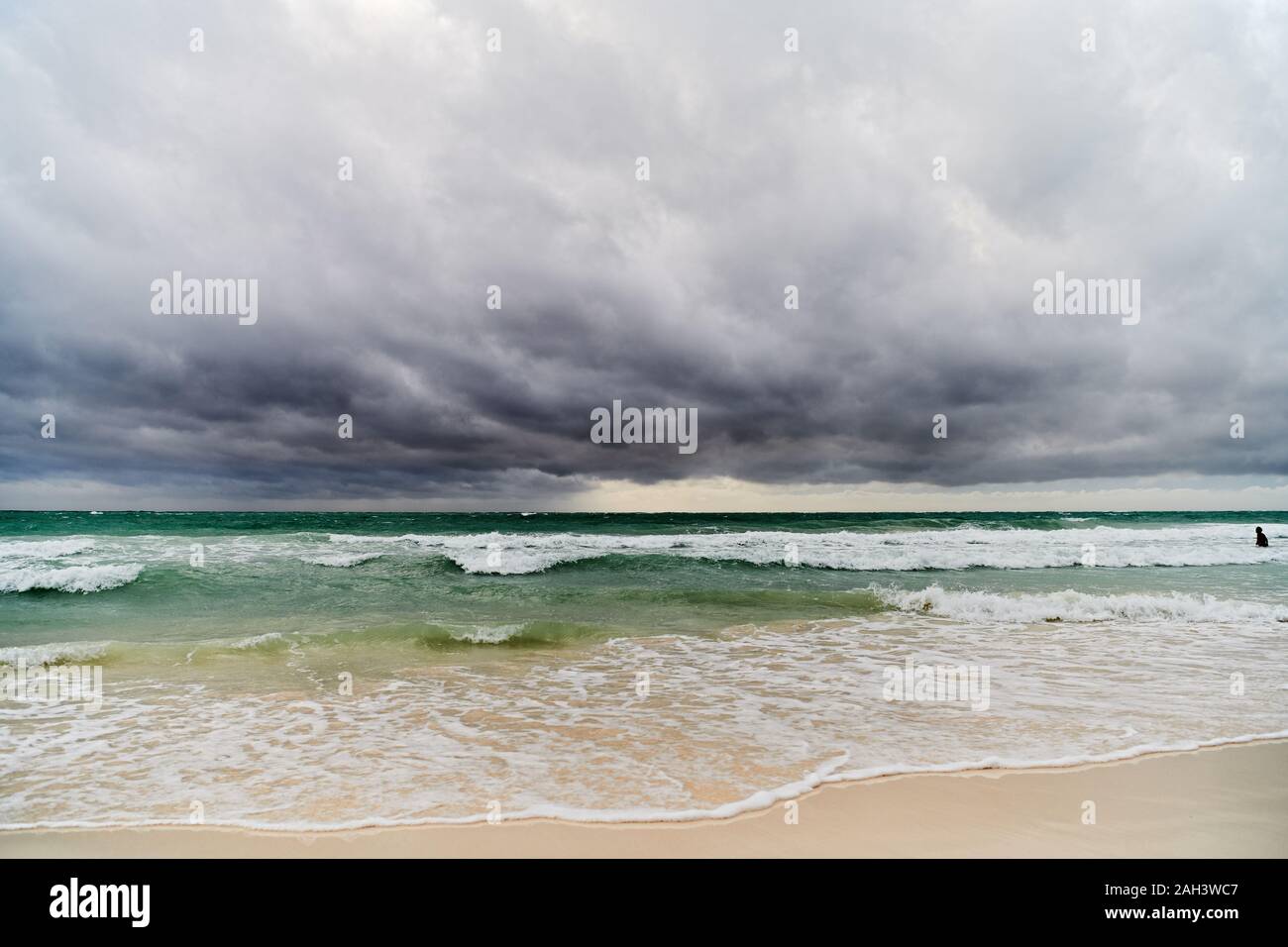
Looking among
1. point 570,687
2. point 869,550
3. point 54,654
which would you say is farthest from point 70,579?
point 869,550

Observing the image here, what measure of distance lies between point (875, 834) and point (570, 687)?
5280 mm

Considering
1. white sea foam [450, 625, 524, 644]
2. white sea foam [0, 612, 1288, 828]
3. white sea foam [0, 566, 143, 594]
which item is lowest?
white sea foam [450, 625, 524, 644]

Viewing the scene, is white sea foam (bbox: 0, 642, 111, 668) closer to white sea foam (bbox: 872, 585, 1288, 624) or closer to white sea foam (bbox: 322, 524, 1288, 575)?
white sea foam (bbox: 322, 524, 1288, 575)

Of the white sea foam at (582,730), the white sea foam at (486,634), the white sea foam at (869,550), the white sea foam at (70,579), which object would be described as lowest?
the white sea foam at (869,550)

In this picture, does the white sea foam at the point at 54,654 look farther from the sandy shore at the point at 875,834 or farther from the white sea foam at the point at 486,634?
the sandy shore at the point at 875,834

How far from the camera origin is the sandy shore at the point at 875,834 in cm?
444

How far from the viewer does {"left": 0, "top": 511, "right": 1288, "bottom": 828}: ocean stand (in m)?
5.57

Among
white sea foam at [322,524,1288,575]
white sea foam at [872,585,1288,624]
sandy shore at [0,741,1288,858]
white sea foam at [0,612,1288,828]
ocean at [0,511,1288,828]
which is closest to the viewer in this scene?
sandy shore at [0,741,1288,858]

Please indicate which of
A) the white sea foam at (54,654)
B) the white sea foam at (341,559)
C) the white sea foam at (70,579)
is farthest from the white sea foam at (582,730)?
the white sea foam at (341,559)

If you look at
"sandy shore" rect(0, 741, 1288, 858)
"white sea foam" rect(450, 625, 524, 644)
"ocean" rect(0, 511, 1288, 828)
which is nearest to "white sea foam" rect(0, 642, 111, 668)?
"ocean" rect(0, 511, 1288, 828)

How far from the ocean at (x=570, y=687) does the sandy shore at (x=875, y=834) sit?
25 cm

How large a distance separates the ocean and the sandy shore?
0.25 metres

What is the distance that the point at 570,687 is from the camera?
920 centimetres
